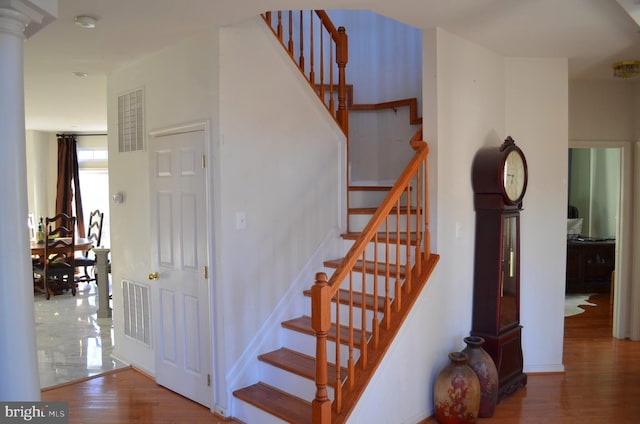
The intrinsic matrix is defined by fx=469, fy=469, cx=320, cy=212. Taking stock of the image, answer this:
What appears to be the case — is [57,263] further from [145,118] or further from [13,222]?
[13,222]

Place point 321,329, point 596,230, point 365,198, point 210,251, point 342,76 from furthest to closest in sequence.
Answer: point 596,230
point 365,198
point 342,76
point 210,251
point 321,329

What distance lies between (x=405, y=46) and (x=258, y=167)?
2258mm

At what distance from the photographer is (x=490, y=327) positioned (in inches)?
131

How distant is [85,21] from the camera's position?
2764 millimetres

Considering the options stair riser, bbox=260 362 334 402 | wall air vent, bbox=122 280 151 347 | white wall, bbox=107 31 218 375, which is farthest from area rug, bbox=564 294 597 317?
white wall, bbox=107 31 218 375

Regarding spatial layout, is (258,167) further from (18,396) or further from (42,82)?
(42,82)

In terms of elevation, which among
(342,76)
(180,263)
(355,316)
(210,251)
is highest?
(342,76)

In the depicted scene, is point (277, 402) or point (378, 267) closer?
point (277, 402)

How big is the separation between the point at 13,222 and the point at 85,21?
4.91 feet

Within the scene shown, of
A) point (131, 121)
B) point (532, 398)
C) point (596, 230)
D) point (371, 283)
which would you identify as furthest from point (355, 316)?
point (596, 230)

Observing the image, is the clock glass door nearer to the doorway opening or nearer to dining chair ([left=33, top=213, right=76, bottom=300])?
the doorway opening

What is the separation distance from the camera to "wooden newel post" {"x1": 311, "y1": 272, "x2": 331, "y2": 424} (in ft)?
7.38

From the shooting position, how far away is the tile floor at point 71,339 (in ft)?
13.2

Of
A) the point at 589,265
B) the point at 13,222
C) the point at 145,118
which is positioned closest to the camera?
the point at 13,222
